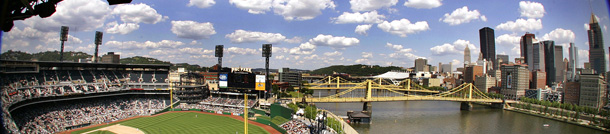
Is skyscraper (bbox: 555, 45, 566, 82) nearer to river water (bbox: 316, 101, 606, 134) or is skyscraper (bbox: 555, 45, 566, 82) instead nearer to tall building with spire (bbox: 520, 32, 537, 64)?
tall building with spire (bbox: 520, 32, 537, 64)

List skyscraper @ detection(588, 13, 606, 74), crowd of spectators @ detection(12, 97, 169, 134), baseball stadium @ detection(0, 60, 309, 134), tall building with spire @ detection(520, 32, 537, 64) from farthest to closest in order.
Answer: tall building with spire @ detection(520, 32, 537, 64)
baseball stadium @ detection(0, 60, 309, 134)
crowd of spectators @ detection(12, 97, 169, 134)
skyscraper @ detection(588, 13, 606, 74)

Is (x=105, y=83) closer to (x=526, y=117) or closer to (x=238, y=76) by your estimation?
(x=238, y=76)

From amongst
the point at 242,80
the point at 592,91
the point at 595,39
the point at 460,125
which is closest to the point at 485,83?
the point at 592,91

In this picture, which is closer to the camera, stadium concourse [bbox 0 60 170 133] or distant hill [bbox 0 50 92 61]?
stadium concourse [bbox 0 60 170 133]

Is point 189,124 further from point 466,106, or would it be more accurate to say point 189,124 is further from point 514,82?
point 514,82

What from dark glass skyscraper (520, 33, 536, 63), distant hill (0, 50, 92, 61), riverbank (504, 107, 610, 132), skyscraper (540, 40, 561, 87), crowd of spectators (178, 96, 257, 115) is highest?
dark glass skyscraper (520, 33, 536, 63)

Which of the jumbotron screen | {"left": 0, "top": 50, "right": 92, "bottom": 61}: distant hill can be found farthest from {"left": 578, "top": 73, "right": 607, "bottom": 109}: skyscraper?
{"left": 0, "top": 50, "right": 92, "bottom": 61}: distant hill

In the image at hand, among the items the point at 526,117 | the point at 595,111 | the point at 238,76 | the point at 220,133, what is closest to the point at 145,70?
the point at 238,76
